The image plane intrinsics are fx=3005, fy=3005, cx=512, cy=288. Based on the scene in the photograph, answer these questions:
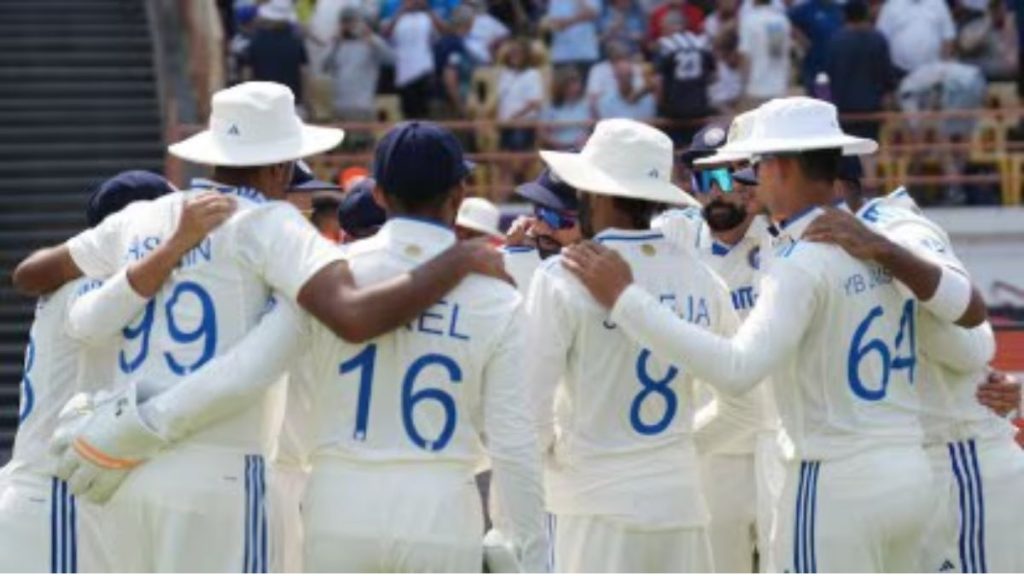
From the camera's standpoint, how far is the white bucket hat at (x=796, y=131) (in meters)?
9.70

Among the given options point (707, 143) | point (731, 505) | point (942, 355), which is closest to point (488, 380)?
point (942, 355)

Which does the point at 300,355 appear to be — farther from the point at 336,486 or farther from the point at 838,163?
the point at 838,163

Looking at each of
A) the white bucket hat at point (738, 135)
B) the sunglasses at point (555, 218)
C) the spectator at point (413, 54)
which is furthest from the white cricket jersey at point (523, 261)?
the spectator at point (413, 54)

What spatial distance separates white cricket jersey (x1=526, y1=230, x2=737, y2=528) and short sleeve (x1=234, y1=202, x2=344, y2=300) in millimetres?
954

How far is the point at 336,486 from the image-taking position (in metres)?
8.98

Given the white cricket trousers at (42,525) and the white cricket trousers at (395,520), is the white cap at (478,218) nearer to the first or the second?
the white cricket trousers at (42,525)

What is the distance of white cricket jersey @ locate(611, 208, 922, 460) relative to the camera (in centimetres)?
949

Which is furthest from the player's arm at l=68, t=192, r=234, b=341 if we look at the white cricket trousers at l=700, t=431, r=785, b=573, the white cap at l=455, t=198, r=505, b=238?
the white cap at l=455, t=198, r=505, b=238

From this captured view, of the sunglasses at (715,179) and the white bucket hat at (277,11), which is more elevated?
the sunglasses at (715,179)

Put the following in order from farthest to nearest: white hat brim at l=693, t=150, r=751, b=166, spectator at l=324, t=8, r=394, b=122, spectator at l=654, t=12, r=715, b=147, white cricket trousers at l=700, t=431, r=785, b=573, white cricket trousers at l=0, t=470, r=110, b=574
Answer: spectator at l=324, t=8, r=394, b=122
spectator at l=654, t=12, r=715, b=147
white cricket trousers at l=700, t=431, r=785, b=573
white cricket trousers at l=0, t=470, r=110, b=574
white hat brim at l=693, t=150, r=751, b=166

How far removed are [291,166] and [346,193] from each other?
6.69ft

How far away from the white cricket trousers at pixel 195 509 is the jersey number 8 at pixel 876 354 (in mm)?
1961

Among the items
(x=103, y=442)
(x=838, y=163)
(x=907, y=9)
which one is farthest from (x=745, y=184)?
(x=907, y=9)

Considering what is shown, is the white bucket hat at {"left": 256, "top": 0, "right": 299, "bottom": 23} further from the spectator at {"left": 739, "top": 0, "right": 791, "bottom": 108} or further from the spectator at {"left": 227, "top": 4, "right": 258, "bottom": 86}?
the spectator at {"left": 739, "top": 0, "right": 791, "bottom": 108}
